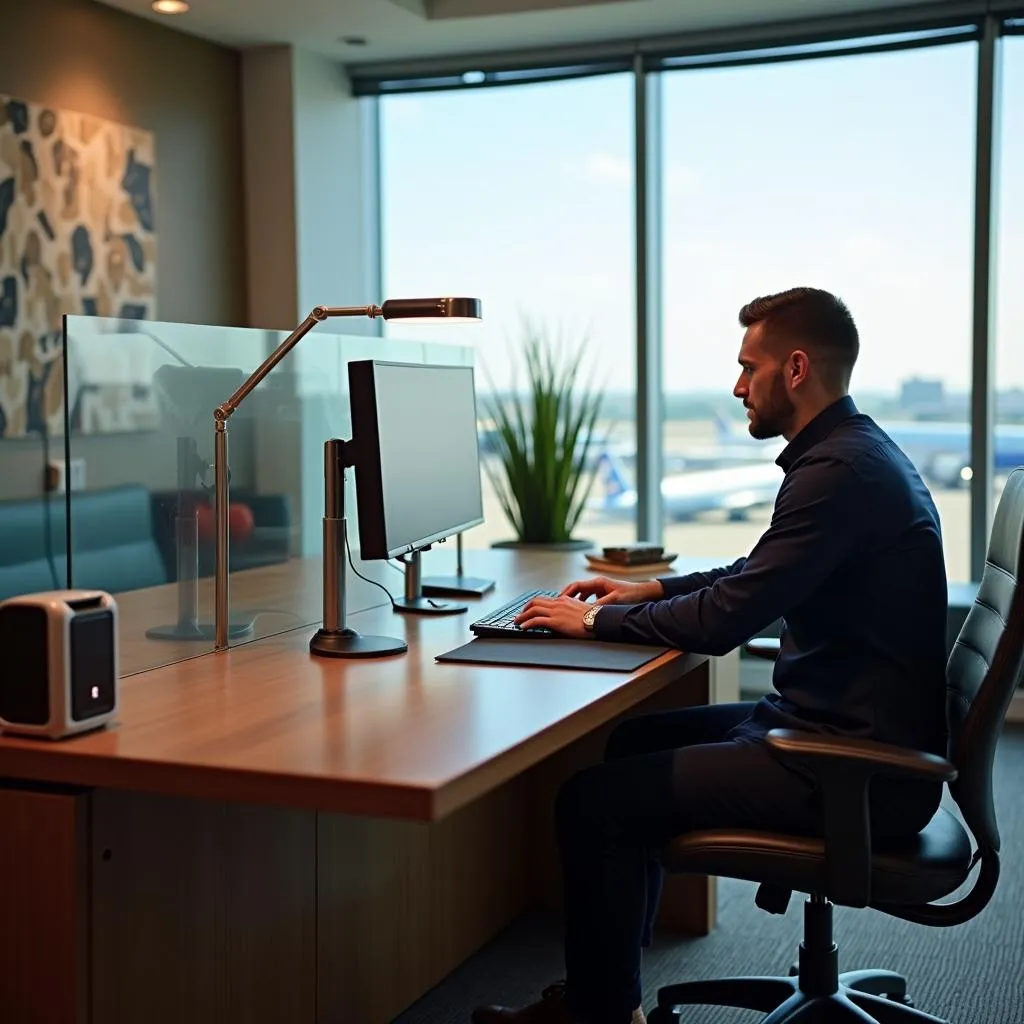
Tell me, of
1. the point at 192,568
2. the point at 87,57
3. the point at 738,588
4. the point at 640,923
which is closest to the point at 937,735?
the point at 738,588

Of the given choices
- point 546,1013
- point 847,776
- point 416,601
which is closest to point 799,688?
point 847,776

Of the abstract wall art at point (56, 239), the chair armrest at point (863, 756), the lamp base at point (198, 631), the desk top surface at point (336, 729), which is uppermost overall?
the abstract wall art at point (56, 239)

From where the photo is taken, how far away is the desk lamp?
2127 millimetres

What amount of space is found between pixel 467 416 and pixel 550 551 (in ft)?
3.18

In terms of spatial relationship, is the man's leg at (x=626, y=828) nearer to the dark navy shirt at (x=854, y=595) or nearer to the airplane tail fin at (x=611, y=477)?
the dark navy shirt at (x=854, y=595)

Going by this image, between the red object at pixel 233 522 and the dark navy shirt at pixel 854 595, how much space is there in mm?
778

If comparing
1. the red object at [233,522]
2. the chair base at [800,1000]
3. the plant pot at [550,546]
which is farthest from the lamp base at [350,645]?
the plant pot at [550,546]

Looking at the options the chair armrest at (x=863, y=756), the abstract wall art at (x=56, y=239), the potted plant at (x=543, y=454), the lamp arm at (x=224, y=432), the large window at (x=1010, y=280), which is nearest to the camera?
the chair armrest at (x=863, y=756)

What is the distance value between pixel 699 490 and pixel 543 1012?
3.26 meters

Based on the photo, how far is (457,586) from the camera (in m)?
2.77

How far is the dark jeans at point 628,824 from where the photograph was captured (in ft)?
6.17

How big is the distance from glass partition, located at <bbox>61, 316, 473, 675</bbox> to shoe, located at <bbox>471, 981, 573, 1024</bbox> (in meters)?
Answer: 0.71

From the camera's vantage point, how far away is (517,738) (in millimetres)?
1596

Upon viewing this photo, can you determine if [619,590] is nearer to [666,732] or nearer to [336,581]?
[666,732]
